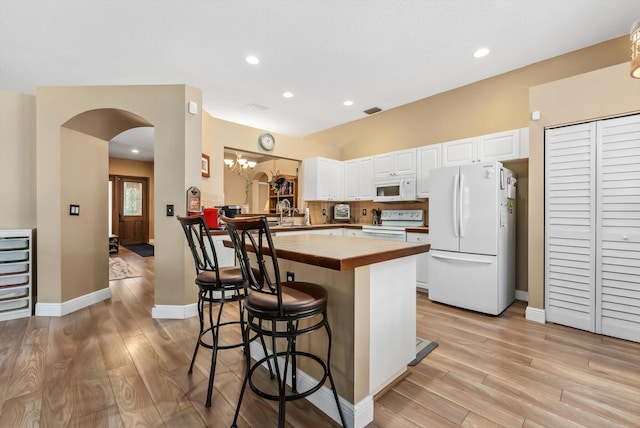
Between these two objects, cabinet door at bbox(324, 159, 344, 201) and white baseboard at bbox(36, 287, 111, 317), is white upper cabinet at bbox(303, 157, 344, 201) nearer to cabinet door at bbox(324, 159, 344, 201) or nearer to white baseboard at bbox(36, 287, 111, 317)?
cabinet door at bbox(324, 159, 344, 201)

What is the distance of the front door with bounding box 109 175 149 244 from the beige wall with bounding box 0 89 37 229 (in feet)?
20.6

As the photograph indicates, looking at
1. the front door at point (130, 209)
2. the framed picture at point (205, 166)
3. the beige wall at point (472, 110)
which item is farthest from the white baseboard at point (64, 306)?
the front door at point (130, 209)

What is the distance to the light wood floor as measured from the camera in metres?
1.54

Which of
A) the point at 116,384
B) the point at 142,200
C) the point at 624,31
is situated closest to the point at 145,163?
the point at 142,200

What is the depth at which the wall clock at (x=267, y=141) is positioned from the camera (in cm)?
487

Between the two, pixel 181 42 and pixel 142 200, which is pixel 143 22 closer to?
pixel 181 42

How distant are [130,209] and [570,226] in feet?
35.5

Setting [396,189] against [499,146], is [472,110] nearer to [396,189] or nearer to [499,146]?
[499,146]

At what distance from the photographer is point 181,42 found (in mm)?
3076

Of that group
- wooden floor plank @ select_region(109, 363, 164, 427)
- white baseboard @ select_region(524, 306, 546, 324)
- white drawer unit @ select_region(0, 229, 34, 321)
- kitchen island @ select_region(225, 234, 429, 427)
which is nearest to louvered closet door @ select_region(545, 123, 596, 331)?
white baseboard @ select_region(524, 306, 546, 324)

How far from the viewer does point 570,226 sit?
275 centimetres

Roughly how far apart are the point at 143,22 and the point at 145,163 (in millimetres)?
7778

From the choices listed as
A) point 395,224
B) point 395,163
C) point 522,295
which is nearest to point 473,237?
point 522,295

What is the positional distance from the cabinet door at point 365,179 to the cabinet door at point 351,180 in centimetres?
6
